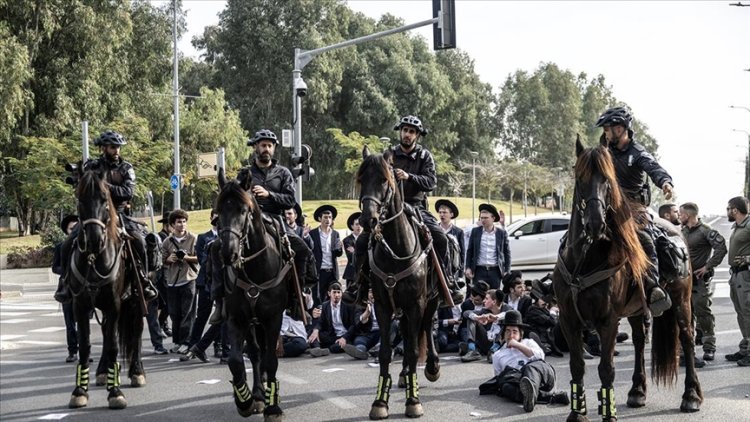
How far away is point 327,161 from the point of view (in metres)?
62.0

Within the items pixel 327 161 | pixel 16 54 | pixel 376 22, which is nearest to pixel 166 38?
pixel 16 54

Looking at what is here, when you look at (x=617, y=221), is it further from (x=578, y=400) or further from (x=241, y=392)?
(x=241, y=392)

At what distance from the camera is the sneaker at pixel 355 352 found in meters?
11.9

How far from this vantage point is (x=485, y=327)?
476 inches

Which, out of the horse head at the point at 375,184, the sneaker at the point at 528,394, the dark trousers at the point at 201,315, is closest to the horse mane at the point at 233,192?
the horse head at the point at 375,184

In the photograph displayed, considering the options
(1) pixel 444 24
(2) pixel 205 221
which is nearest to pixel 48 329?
(1) pixel 444 24

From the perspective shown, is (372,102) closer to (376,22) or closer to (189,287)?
(376,22)

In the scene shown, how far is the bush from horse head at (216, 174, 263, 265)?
2503 centimetres

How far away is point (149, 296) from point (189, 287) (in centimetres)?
282

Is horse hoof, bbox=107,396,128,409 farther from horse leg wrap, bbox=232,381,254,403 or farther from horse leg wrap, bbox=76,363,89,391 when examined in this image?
horse leg wrap, bbox=232,381,254,403

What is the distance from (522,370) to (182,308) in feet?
19.4

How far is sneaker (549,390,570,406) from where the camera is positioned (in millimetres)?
8539

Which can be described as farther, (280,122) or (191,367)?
(280,122)

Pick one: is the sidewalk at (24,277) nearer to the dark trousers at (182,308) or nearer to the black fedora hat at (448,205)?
the dark trousers at (182,308)
